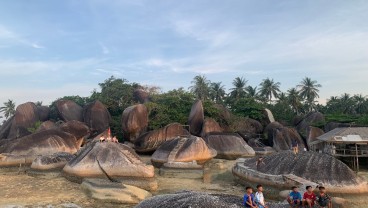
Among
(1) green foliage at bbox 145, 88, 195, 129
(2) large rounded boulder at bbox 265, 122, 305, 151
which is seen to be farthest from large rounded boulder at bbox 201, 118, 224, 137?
(2) large rounded boulder at bbox 265, 122, 305, 151

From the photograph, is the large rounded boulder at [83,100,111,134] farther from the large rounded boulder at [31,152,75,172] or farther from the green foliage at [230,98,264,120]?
the green foliage at [230,98,264,120]

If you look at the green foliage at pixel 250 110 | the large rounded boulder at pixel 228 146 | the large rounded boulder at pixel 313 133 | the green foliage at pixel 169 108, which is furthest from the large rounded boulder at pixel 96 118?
the large rounded boulder at pixel 313 133

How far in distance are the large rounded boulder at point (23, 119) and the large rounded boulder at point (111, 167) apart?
55.0ft

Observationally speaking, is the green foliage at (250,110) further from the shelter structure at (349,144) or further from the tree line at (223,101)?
the shelter structure at (349,144)

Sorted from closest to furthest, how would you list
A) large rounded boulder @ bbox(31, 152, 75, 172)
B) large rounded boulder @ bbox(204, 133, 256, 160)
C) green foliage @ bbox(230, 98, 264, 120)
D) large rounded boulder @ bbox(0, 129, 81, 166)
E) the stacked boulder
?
large rounded boulder @ bbox(31, 152, 75, 172)
the stacked boulder
large rounded boulder @ bbox(0, 129, 81, 166)
large rounded boulder @ bbox(204, 133, 256, 160)
green foliage @ bbox(230, 98, 264, 120)

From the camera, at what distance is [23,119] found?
33.1 metres

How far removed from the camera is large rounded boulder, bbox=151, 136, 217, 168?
73.1 ft

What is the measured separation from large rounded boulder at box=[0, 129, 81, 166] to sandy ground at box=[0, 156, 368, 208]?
Answer: 1.18m

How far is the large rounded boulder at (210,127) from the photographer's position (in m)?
31.6

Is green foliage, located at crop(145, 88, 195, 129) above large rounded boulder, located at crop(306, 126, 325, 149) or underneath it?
above

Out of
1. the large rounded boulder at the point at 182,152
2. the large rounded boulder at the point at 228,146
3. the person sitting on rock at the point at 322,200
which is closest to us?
the person sitting on rock at the point at 322,200

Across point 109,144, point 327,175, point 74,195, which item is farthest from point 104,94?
point 327,175

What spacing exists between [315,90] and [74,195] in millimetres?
46477

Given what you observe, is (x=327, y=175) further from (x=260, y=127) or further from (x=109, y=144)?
(x=260, y=127)
